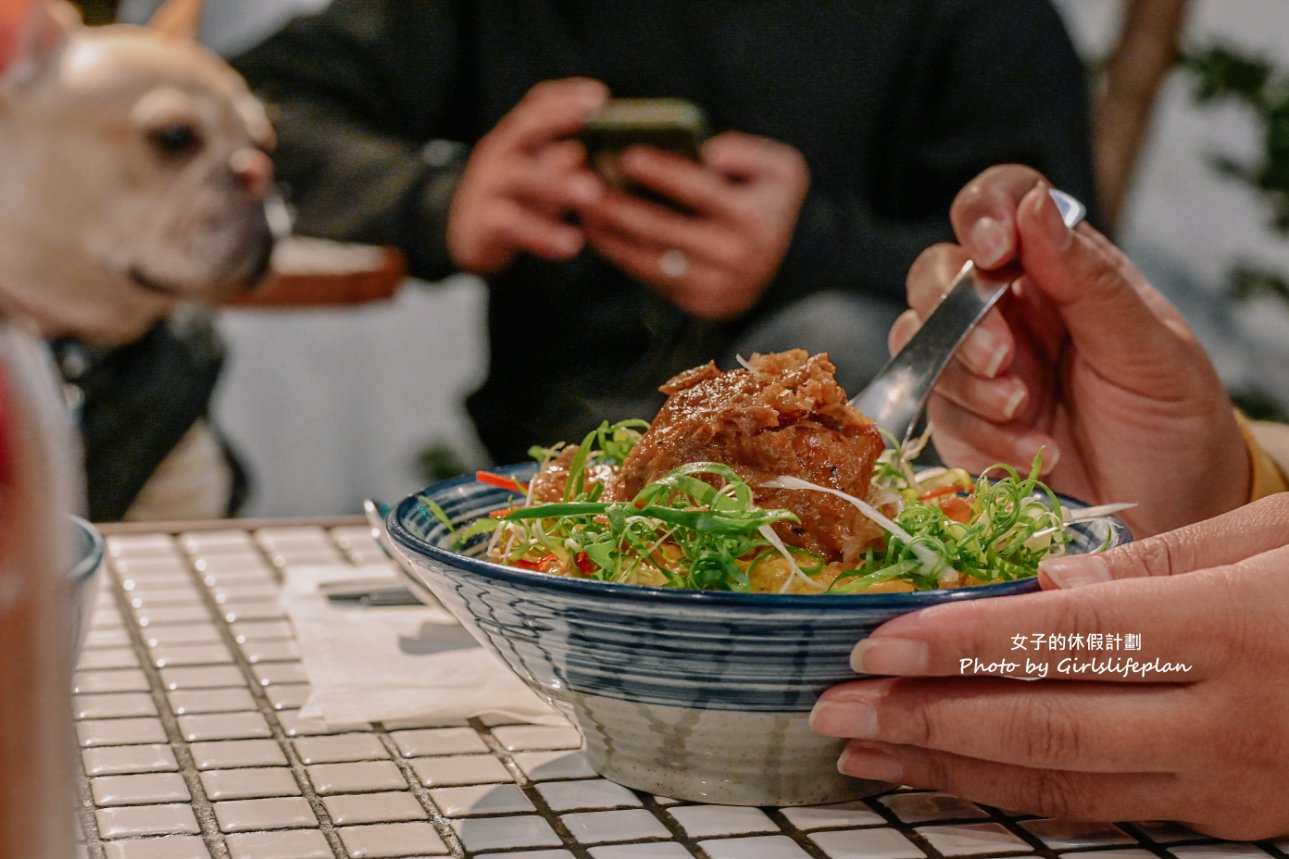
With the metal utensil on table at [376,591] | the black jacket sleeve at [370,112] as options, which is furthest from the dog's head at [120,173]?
the metal utensil on table at [376,591]

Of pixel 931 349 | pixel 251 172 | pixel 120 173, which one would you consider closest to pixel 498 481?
pixel 931 349

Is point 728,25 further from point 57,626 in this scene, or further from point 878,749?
point 57,626

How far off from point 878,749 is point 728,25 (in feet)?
6.25

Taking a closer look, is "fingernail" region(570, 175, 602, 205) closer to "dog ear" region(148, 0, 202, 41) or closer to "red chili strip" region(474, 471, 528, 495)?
"dog ear" region(148, 0, 202, 41)

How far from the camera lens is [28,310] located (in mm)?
2879

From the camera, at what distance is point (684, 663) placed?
21.9 inches

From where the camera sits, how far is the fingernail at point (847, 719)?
1.86ft

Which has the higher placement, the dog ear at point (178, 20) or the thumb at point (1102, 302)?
the thumb at point (1102, 302)

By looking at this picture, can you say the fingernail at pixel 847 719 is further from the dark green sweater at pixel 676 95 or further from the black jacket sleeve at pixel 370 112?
the black jacket sleeve at pixel 370 112

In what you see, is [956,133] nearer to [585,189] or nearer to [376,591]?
[585,189]

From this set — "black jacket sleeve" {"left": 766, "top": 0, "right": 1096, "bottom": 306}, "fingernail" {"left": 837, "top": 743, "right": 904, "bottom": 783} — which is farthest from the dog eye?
"fingernail" {"left": 837, "top": 743, "right": 904, "bottom": 783}

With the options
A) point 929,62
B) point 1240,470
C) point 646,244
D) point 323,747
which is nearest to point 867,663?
point 323,747

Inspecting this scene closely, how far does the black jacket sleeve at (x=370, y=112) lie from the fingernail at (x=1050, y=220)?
1.54m

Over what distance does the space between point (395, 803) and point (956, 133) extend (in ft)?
6.41
